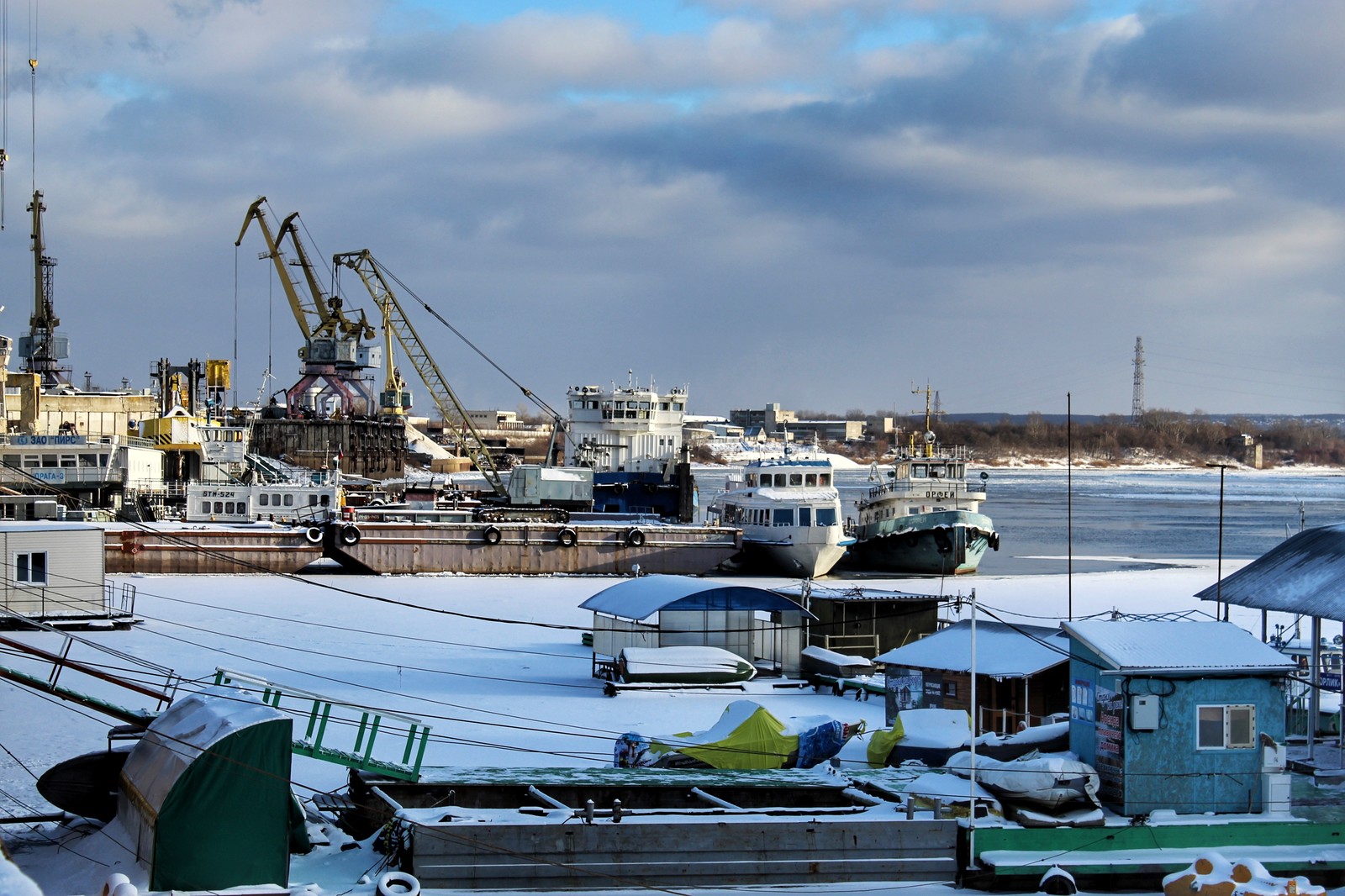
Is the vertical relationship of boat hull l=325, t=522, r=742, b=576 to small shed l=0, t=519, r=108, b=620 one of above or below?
below

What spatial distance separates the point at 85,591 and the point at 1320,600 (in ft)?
76.6

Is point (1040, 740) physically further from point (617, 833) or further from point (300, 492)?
point (300, 492)

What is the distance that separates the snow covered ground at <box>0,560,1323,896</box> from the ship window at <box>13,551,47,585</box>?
5.43 feet

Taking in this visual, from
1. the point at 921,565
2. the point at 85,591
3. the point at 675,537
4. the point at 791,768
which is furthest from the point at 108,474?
the point at 791,768

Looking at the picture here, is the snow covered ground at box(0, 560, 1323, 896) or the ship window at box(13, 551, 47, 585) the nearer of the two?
the snow covered ground at box(0, 560, 1323, 896)

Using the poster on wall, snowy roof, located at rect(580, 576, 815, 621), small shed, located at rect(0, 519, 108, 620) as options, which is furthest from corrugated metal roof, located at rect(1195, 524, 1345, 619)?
small shed, located at rect(0, 519, 108, 620)

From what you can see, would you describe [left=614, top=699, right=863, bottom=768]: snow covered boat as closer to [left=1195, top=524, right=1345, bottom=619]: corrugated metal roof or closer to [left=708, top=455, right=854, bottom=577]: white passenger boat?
[left=1195, top=524, right=1345, bottom=619]: corrugated metal roof

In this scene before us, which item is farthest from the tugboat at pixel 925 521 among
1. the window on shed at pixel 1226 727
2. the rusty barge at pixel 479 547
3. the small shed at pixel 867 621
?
the window on shed at pixel 1226 727

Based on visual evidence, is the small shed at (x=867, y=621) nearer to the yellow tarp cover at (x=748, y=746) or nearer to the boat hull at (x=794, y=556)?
the yellow tarp cover at (x=748, y=746)

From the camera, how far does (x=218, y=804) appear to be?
1200 cm

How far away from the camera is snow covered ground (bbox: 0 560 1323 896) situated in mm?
14711

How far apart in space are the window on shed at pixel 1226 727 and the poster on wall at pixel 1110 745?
0.82 meters

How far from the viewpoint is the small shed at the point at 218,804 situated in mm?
11820

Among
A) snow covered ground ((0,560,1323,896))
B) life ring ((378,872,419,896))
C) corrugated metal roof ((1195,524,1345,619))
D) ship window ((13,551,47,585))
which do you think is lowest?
snow covered ground ((0,560,1323,896))
